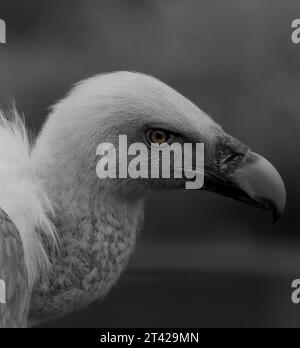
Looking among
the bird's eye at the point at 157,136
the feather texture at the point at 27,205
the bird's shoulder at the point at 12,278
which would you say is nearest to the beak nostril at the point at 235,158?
the bird's eye at the point at 157,136

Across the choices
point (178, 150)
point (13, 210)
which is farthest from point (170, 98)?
point (13, 210)

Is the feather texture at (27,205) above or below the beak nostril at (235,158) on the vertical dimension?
below

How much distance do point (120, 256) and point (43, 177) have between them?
0.46 m

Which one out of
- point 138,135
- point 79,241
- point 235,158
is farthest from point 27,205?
point 235,158

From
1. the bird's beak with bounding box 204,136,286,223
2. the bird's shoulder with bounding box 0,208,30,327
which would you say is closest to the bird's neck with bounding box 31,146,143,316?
the bird's shoulder with bounding box 0,208,30,327

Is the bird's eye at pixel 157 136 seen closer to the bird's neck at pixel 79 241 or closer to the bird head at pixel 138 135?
Answer: the bird head at pixel 138 135

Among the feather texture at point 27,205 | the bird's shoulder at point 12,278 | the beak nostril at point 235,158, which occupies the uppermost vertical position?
the beak nostril at point 235,158

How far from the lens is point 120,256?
384 centimetres

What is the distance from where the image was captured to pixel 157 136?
3867mm

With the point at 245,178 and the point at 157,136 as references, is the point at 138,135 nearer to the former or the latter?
the point at 157,136

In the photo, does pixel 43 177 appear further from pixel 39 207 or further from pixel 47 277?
pixel 47 277

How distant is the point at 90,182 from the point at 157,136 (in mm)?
345

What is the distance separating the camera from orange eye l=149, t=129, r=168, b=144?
3855mm

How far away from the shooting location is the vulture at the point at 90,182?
12.2 feet
